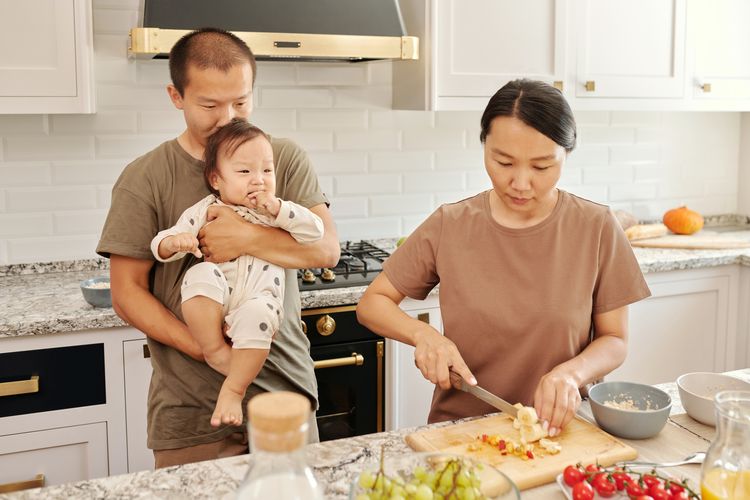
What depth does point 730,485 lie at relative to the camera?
1125 millimetres

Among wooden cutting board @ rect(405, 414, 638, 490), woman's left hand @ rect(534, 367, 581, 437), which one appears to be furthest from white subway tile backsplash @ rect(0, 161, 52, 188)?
woman's left hand @ rect(534, 367, 581, 437)

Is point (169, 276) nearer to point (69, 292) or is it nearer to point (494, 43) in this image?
point (69, 292)

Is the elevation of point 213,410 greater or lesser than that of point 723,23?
lesser

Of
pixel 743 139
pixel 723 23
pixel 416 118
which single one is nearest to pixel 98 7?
pixel 416 118

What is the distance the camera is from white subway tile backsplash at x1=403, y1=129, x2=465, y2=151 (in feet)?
11.6

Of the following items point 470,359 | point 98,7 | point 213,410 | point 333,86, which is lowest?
point 213,410

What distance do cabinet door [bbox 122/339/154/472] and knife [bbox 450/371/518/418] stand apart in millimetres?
1235

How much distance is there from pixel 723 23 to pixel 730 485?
118 inches

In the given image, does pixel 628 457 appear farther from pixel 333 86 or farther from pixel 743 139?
pixel 743 139

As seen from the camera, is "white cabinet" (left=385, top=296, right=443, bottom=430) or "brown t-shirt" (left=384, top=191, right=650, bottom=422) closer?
"brown t-shirt" (left=384, top=191, right=650, bottom=422)

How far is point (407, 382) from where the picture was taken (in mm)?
2943

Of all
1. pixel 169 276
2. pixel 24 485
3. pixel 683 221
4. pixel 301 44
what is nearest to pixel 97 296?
pixel 24 485

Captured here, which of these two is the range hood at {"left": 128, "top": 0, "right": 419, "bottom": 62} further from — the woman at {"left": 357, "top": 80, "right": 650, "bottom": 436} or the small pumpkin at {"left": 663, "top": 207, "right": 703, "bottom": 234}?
the small pumpkin at {"left": 663, "top": 207, "right": 703, "bottom": 234}

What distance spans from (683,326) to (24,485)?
2.60 meters
